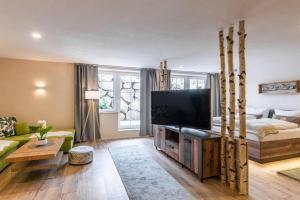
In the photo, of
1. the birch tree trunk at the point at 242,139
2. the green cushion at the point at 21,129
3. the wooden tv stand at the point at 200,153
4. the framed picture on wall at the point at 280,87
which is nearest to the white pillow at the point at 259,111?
the framed picture on wall at the point at 280,87

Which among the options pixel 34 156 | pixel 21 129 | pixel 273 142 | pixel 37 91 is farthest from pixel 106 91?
pixel 273 142

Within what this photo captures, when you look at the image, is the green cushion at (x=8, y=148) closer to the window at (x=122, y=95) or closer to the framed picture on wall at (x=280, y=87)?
the window at (x=122, y=95)

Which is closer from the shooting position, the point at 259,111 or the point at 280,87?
the point at 280,87

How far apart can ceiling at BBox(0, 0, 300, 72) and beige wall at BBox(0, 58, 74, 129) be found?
30.0 inches

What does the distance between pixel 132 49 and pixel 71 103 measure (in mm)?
2750

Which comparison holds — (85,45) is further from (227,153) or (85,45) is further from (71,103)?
(227,153)

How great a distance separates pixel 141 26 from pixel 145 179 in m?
2.42

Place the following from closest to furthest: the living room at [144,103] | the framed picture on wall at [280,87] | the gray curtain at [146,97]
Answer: the living room at [144,103], the framed picture on wall at [280,87], the gray curtain at [146,97]

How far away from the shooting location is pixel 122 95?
6012mm

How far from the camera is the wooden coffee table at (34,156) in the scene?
270cm

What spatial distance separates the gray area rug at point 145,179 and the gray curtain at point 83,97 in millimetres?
1598

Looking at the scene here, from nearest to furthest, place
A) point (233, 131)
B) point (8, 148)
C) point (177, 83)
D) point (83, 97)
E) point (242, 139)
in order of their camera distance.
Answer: point (242, 139) → point (233, 131) → point (8, 148) → point (83, 97) → point (177, 83)

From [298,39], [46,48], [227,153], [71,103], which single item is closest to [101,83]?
[71,103]

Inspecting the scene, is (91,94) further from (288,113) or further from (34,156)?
(288,113)
